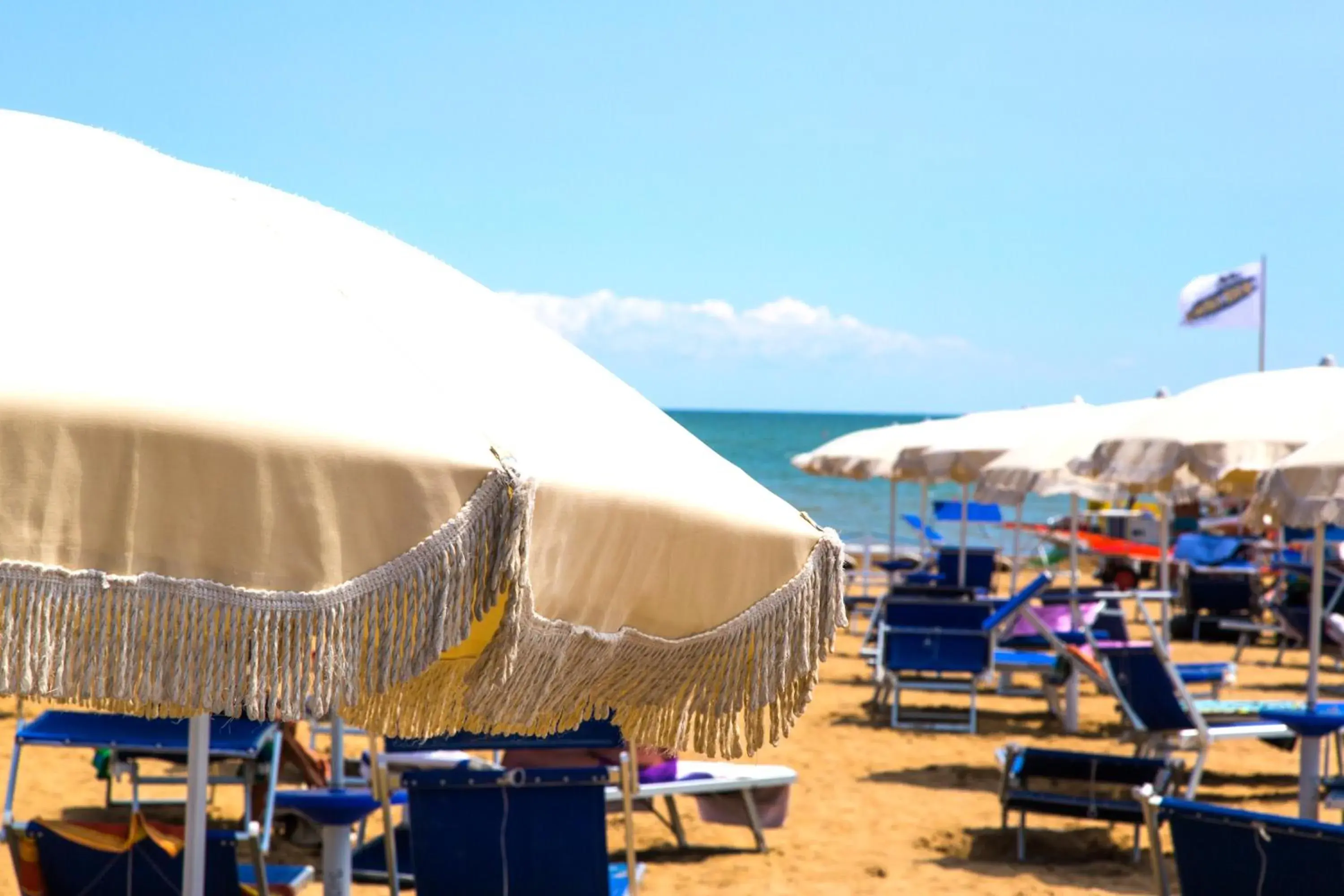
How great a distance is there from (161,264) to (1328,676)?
12.4m

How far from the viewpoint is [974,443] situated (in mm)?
14203

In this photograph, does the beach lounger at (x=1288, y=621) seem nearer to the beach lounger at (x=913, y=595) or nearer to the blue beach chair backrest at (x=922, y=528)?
the beach lounger at (x=913, y=595)

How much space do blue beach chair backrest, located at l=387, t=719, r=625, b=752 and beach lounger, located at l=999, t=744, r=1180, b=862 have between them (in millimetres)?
2132

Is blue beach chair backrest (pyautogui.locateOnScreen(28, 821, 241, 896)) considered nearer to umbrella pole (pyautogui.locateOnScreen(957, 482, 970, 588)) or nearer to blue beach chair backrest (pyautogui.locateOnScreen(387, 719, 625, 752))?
blue beach chair backrest (pyautogui.locateOnScreen(387, 719, 625, 752))

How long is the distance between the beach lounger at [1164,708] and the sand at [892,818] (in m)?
0.50

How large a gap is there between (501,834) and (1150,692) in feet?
12.2

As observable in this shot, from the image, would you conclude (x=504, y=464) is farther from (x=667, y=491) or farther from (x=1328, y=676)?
(x=1328, y=676)

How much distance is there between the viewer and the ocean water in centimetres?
4225

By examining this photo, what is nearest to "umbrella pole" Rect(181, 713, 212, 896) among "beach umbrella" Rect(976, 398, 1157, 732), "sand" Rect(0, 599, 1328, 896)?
"sand" Rect(0, 599, 1328, 896)

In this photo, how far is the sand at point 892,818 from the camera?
6051 millimetres

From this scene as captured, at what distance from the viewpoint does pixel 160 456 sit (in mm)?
1887

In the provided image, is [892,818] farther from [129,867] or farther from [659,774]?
[129,867]

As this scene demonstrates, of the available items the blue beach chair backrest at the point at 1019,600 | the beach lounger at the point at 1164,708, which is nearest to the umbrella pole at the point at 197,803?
the beach lounger at the point at 1164,708

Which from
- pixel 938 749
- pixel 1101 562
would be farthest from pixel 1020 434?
pixel 1101 562
